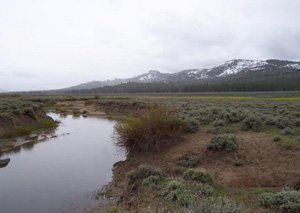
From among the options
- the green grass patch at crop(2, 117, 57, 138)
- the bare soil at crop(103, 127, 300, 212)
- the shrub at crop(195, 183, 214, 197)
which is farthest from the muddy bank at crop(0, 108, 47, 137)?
the shrub at crop(195, 183, 214, 197)

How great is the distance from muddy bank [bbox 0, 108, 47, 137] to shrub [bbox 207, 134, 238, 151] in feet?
55.0

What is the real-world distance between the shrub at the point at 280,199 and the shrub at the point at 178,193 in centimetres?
185

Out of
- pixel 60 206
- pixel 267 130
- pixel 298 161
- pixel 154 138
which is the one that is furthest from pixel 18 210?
pixel 267 130

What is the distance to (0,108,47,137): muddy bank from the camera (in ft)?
56.6

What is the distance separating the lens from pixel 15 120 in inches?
753

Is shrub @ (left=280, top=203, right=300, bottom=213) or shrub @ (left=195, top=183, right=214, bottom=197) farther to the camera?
shrub @ (left=195, top=183, right=214, bottom=197)

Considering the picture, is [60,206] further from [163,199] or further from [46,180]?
[163,199]

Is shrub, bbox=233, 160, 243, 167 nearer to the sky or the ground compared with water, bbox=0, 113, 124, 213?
nearer to the sky

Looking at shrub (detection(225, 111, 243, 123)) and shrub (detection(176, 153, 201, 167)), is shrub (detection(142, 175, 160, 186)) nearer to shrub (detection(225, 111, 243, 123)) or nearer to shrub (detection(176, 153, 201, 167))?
shrub (detection(176, 153, 201, 167))

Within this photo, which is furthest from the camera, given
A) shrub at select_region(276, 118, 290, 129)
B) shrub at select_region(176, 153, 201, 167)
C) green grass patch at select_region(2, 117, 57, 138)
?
green grass patch at select_region(2, 117, 57, 138)

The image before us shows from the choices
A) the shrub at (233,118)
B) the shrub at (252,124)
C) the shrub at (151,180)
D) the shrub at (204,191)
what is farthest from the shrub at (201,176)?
the shrub at (233,118)

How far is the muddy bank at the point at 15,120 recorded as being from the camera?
17266 millimetres

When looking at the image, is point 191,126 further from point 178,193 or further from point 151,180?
point 178,193

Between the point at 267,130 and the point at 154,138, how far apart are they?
6.96 meters
